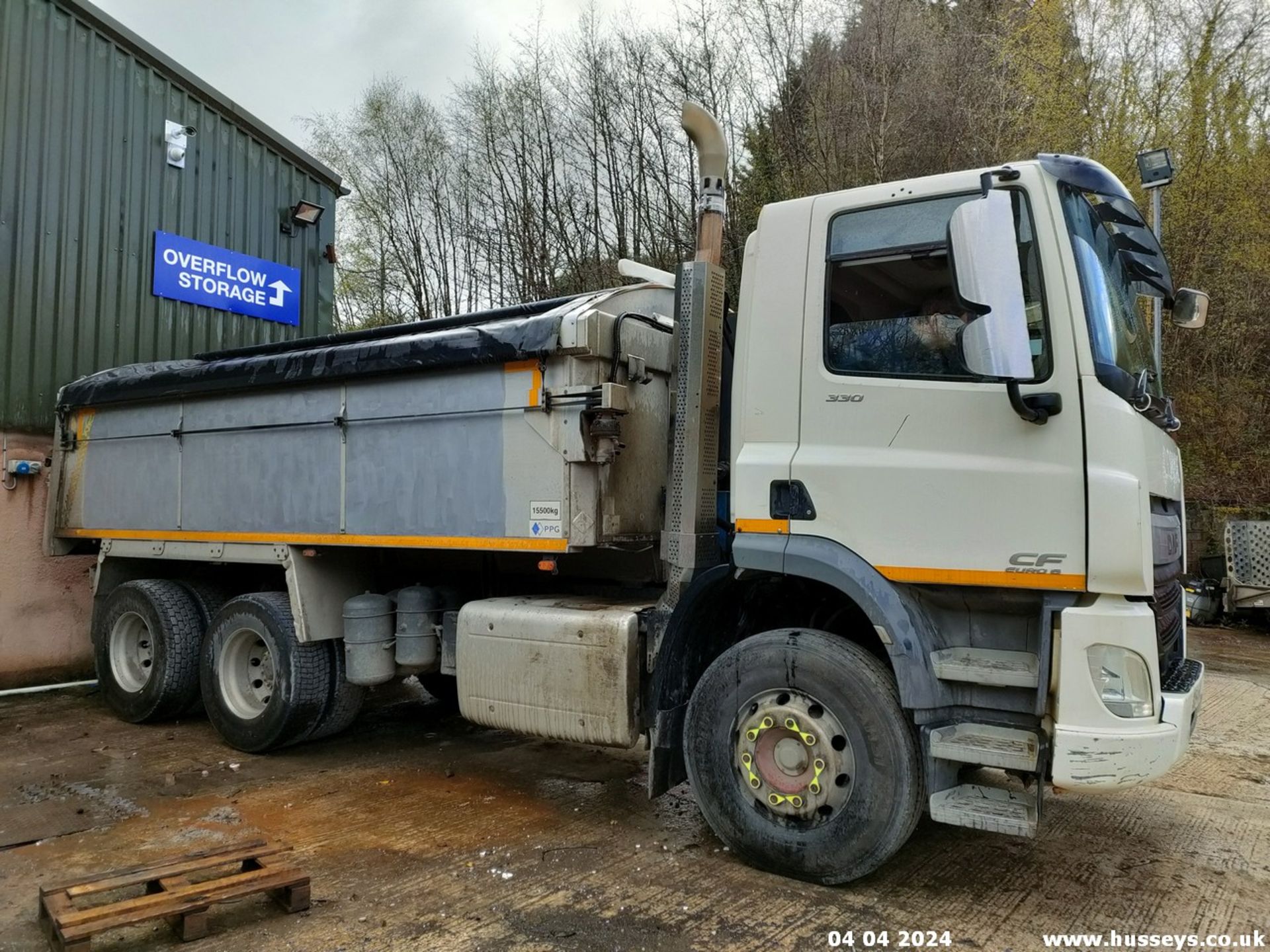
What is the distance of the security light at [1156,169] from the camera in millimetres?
6000

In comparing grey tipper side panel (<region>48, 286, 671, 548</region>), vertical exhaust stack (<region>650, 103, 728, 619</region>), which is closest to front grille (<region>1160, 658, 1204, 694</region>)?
vertical exhaust stack (<region>650, 103, 728, 619</region>)

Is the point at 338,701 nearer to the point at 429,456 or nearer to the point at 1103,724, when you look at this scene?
the point at 429,456

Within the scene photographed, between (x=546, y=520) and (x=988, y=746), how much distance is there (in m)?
2.26

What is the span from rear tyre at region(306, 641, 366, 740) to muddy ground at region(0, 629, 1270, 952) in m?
0.21

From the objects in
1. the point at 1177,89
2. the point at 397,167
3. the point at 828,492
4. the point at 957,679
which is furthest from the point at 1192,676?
the point at 397,167

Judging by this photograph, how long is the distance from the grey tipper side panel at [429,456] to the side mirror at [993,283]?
7.97 ft

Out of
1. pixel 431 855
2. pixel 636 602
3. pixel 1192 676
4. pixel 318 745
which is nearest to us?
pixel 1192 676

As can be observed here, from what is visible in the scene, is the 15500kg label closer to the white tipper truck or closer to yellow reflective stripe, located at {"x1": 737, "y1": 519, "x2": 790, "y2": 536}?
the white tipper truck

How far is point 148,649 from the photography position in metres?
6.87

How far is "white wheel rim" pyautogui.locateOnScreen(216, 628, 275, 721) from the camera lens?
5.97m

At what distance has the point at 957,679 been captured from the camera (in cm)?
345

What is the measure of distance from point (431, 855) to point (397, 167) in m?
20.4

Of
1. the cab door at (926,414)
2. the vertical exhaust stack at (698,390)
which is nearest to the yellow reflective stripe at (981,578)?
the cab door at (926,414)

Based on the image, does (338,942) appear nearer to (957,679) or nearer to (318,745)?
(957,679)
